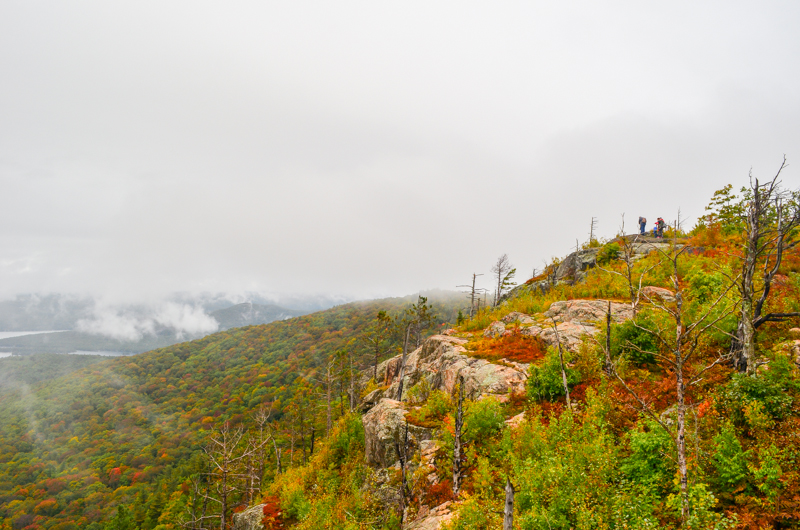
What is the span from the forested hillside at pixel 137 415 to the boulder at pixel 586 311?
44934mm

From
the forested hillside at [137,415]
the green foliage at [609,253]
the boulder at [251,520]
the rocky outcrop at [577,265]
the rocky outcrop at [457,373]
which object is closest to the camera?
the rocky outcrop at [457,373]

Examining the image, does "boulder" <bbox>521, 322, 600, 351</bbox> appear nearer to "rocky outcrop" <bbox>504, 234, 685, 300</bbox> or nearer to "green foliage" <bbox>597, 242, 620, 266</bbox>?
"rocky outcrop" <bbox>504, 234, 685, 300</bbox>

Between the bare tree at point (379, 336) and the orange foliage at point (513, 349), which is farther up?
the orange foliage at point (513, 349)

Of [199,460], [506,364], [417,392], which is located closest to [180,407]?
[199,460]

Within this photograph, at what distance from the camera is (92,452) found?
10662 cm

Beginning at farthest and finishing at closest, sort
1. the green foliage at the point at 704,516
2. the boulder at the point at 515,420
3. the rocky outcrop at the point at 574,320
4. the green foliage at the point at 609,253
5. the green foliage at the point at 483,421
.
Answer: the green foliage at the point at 609,253, the rocky outcrop at the point at 574,320, the green foliage at the point at 483,421, the boulder at the point at 515,420, the green foliage at the point at 704,516

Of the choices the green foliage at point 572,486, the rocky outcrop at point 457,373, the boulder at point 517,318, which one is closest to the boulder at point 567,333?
the boulder at point 517,318

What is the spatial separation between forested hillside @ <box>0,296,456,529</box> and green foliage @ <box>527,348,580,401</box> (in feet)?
160

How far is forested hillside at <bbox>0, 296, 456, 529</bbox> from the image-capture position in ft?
268

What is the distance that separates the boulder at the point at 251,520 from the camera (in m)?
23.1

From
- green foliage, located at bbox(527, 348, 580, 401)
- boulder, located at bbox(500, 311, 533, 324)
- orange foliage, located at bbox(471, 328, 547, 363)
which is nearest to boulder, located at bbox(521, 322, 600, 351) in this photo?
orange foliage, located at bbox(471, 328, 547, 363)

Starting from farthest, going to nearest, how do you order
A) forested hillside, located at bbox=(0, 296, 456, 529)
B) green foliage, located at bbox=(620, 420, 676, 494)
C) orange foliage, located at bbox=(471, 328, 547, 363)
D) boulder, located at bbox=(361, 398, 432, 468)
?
forested hillside, located at bbox=(0, 296, 456, 529)
orange foliage, located at bbox=(471, 328, 547, 363)
boulder, located at bbox=(361, 398, 432, 468)
green foliage, located at bbox=(620, 420, 676, 494)

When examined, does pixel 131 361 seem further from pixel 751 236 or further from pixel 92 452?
pixel 751 236

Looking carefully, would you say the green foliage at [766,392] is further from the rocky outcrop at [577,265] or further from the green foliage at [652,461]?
the rocky outcrop at [577,265]
